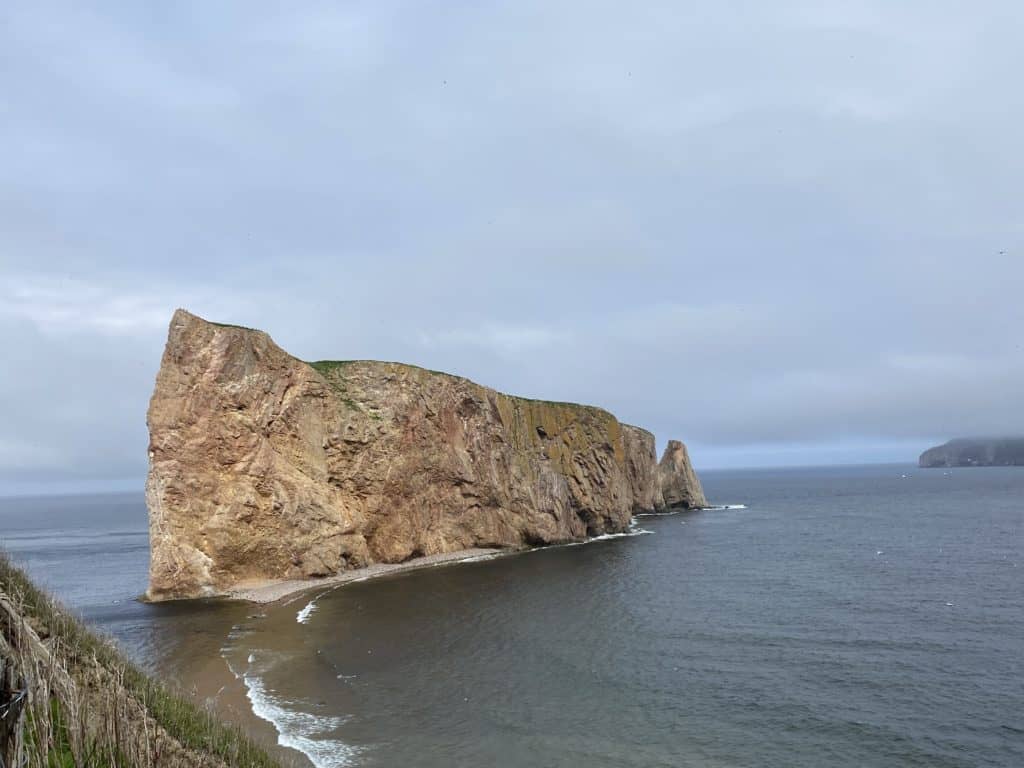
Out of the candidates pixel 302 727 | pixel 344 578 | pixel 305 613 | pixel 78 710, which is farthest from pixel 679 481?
pixel 78 710

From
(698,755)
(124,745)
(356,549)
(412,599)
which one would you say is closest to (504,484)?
(356,549)

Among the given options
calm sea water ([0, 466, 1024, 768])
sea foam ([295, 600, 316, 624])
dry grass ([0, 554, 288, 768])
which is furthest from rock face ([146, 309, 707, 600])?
dry grass ([0, 554, 288, 768])

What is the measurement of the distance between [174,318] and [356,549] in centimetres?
2530

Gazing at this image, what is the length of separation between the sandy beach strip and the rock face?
0.76 meters

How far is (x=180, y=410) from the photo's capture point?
49406mm

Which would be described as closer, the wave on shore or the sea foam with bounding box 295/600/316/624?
the wave on shore

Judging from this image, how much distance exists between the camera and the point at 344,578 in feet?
181

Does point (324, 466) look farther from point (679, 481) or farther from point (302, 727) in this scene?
point (679, 481)

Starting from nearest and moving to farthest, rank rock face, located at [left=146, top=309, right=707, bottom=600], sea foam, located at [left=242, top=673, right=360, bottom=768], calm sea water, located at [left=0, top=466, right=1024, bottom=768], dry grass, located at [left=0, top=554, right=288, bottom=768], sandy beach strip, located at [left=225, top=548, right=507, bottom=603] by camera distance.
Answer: dry grass, located at [left=0, top=554, right=288, bottom=768] → sea foam, located at [left=242, top=673, right=360, bottom=768] → calm sea water, located at [left=0, top=466, right=1024, bottom=768] → sandy beach strip, located at [left=225, top=548, right=507, bottom=603] → rock face, located at [left=146, top=309, right=707, bottom=600]

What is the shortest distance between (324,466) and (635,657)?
3420 centimetres

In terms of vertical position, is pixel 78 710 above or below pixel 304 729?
above

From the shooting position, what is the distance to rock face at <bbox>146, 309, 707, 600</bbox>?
4872 cm

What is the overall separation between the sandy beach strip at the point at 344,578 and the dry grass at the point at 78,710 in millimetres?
31091

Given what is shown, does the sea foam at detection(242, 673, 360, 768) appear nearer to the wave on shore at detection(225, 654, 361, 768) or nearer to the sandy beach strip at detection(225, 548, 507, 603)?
the wave on shore at detection(225, 654, 361, 768)
